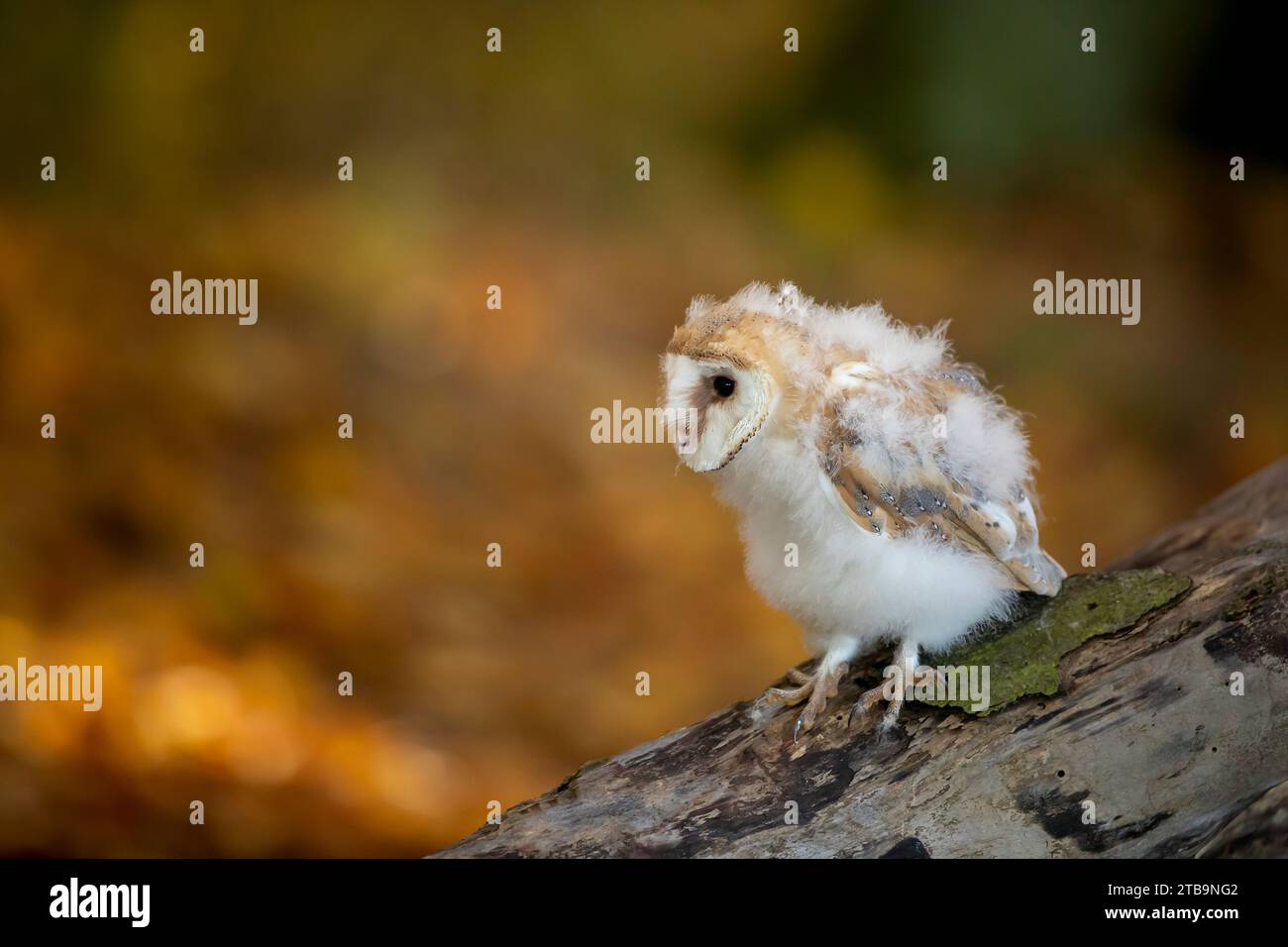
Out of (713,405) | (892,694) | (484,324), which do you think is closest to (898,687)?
(892,694)

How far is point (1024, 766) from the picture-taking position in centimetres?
163

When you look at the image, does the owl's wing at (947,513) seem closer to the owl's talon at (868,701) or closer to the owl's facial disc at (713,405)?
the owl's facial disc at (713,405)

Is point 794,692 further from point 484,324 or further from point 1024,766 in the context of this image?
point 484,324

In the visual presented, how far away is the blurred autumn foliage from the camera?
9.84ft

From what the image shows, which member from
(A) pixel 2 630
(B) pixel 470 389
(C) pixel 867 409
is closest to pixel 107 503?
(A) pixel 2 630

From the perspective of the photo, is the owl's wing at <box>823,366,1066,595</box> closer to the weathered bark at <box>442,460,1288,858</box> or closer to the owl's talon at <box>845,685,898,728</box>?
the weathered bark at <box>442,460,1288,858</box>

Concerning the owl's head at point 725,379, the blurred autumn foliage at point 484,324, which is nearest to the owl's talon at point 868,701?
the owl's head at point 725,379

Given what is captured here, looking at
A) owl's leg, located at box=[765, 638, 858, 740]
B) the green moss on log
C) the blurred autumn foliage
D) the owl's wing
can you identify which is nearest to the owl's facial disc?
the owl's wing

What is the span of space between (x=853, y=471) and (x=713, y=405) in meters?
0.24

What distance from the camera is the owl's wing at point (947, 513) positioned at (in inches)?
64.3

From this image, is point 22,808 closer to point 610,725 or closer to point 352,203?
point 610,725

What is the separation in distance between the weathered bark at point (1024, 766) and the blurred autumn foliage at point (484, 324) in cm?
142

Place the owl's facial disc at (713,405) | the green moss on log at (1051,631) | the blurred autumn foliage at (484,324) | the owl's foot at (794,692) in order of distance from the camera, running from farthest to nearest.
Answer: the blurred autumn foliage at (484,324)
the owl's foot at (794,692)
the green moss on log at (1051,631)
the owl's facial disc at (713,405)

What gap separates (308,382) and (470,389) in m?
0.47
